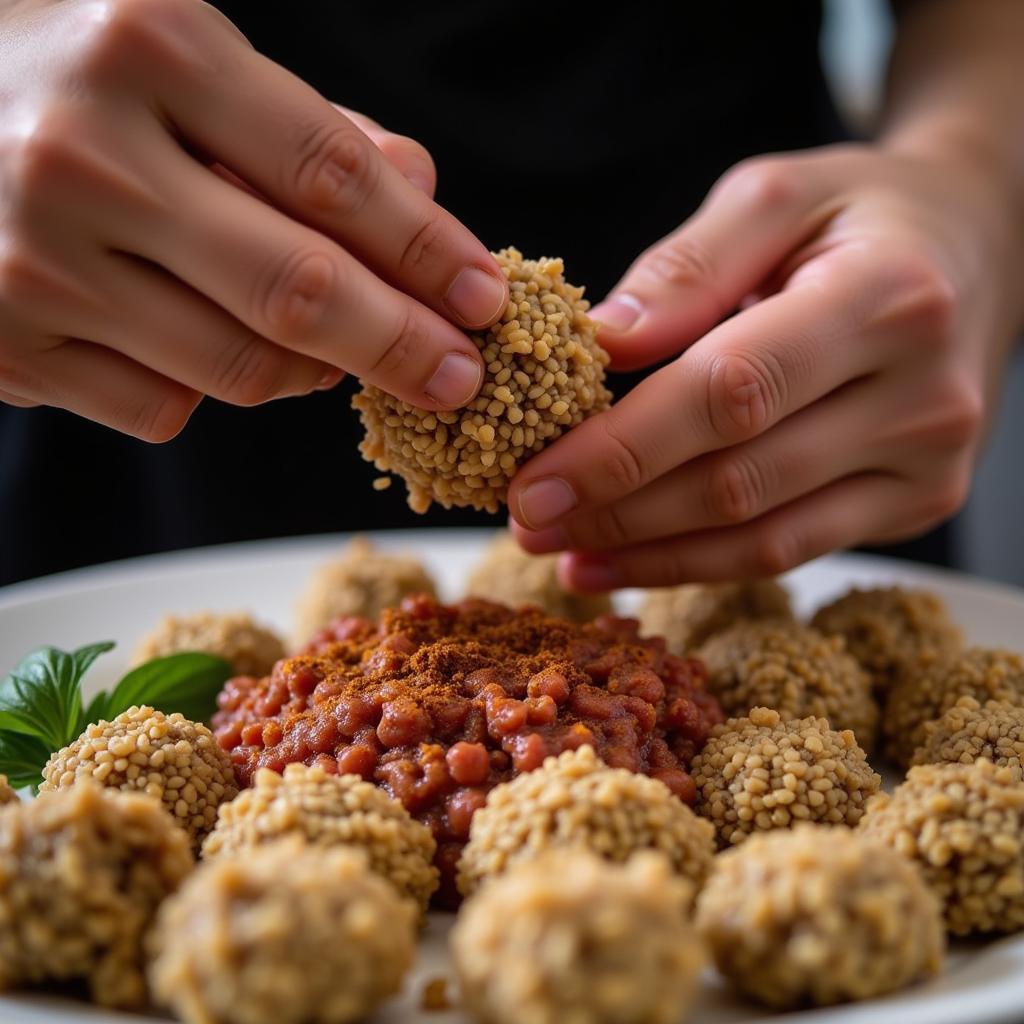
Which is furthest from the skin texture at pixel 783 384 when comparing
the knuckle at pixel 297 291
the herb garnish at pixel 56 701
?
the herb garnish at pixel 56 701

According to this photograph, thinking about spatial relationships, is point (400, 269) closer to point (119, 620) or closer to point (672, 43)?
point (119, 620)

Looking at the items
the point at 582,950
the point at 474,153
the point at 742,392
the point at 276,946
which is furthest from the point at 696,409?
the point at 474,153

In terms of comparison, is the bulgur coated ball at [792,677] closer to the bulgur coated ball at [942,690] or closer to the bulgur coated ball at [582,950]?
the bulgur coated ball at [942,690]

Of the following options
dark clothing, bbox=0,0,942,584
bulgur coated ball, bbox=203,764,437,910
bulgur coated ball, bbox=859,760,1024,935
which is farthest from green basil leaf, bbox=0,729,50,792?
dark clothing, bbox=0,0,942,584

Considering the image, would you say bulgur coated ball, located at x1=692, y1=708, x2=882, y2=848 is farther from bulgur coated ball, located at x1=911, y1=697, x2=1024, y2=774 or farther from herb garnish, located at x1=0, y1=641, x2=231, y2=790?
herb garnish, located at x1=0, y1=641, x2=231, y2=790

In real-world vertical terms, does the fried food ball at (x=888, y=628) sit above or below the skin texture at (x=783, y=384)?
below

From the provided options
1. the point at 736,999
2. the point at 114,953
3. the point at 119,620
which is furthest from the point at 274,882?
the point at 119,620

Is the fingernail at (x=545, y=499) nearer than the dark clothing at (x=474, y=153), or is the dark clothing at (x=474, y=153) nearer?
the fingernail at (x=545, y=499)
